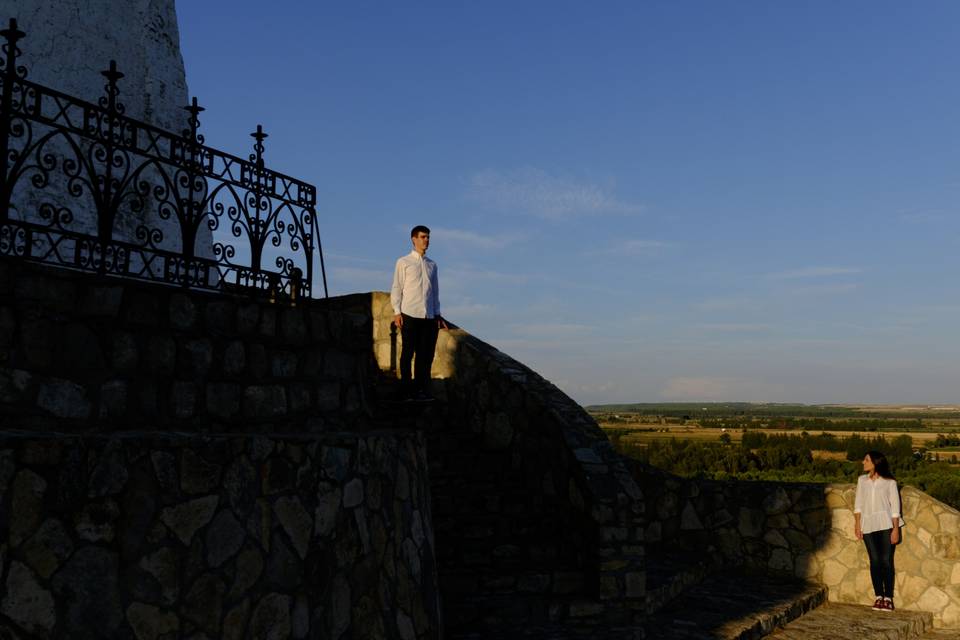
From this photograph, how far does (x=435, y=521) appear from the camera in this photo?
332 inches

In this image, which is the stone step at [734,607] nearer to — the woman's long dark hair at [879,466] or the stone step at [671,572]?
the stone step at [671,572]

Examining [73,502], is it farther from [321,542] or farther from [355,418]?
[355,418]

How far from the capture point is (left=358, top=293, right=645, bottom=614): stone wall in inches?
307

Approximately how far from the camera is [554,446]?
8.75 metres

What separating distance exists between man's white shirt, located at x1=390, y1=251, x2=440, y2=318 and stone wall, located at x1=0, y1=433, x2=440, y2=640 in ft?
8.88

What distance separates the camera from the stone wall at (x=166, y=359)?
5020mm

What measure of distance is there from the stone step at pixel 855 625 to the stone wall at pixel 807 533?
0.30 metres

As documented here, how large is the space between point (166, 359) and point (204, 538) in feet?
5.88

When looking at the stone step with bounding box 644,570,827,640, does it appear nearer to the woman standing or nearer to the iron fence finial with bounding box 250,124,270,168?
the woman standing

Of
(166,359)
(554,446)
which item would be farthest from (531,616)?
(166,359)

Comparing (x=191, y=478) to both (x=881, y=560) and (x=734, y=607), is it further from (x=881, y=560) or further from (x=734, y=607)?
(x=881, y=560)

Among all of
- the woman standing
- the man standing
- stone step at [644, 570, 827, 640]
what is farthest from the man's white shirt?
the woman standing

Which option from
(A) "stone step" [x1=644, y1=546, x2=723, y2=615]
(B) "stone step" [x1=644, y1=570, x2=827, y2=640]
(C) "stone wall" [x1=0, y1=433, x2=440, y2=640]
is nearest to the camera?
(C) "stone wall" [x1=0, y1=433, x2=440, y2=640]

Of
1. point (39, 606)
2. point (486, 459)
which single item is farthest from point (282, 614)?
point (486, 459)
